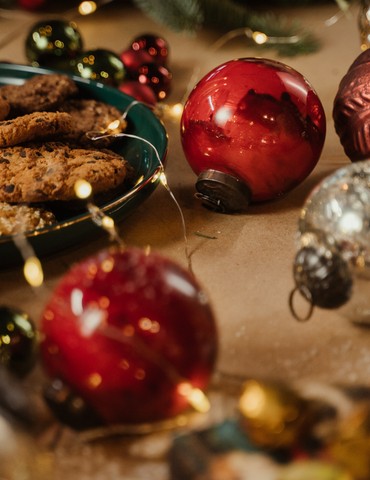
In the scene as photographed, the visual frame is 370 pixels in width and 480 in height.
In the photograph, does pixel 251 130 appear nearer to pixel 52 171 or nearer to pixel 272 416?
pixel 52 171

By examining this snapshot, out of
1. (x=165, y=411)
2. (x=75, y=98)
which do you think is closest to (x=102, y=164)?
(x=75, y=98)

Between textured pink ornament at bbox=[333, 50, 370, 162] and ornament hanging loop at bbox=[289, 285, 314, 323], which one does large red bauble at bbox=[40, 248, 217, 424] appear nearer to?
ornament hanging loop at bbox=[289, 285, 314, 323]

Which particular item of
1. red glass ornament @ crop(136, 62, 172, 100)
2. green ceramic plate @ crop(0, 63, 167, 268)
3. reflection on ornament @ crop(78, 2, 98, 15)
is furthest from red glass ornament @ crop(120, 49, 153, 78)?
reflection on ornament @ crop(78, 2, 98, 15)

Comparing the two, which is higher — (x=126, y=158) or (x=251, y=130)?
(x=251, y=130)

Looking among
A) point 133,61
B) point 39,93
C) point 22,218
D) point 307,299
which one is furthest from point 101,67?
point 307,299

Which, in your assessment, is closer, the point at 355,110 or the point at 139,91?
the point at 355,110

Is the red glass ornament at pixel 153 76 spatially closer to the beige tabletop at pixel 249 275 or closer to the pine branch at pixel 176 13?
the beige tabletop at pixel 249 275

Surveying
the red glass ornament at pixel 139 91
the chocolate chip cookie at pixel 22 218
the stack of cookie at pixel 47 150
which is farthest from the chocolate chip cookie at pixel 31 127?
the red glass ornament at pixel 139 91
